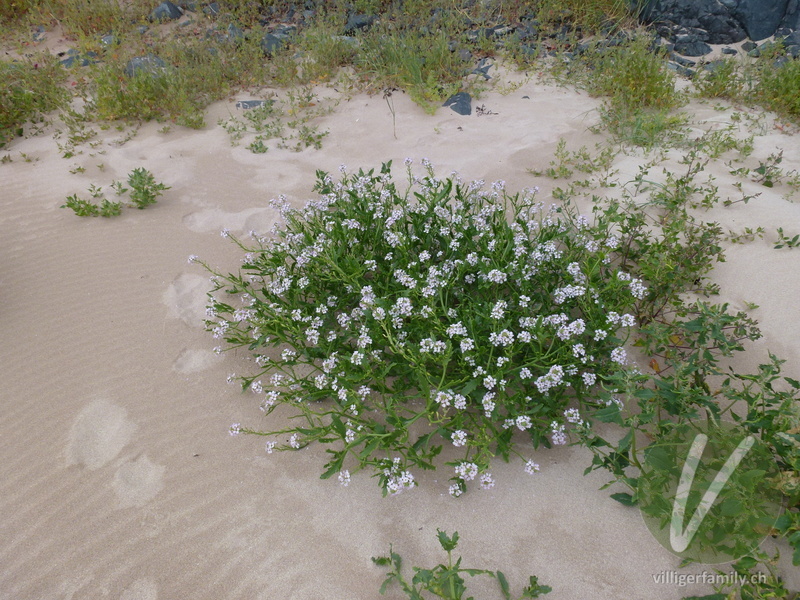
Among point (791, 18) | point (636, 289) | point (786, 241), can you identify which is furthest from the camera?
point (791, 18)

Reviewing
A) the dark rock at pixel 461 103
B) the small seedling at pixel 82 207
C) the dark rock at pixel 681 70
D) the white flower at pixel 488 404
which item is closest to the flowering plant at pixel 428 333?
the white flower at pixel 488 404

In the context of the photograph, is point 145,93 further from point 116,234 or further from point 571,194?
point 571,194

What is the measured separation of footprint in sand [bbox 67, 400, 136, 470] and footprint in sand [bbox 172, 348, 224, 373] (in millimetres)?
458

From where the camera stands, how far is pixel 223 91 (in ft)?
23.0

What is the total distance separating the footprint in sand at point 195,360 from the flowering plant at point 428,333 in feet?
0.69

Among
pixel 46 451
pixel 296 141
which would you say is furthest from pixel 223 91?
pixel 46 451

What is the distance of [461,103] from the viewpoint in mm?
6398

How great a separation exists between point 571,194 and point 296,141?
3.29 metres

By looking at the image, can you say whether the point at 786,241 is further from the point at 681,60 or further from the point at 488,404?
the point at 681,60

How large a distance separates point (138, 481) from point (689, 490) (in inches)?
117

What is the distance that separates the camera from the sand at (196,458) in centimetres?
258

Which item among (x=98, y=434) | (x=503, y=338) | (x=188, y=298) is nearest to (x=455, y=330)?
(x=503, y=338)

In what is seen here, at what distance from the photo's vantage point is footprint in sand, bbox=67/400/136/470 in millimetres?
3119

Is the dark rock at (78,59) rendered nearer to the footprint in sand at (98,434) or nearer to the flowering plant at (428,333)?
the flowering plant at (428,333)
